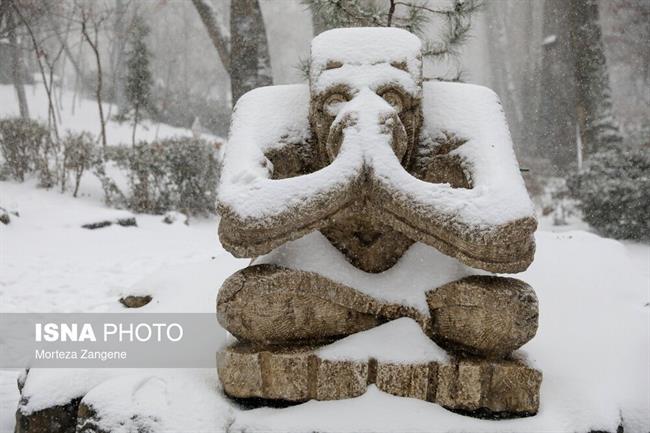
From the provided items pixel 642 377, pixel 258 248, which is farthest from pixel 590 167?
pixel 258 248

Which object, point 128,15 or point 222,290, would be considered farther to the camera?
point 128,15

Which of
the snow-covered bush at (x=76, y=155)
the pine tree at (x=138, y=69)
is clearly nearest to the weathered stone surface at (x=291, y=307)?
the snow-covered bush at (x=76, y=155)

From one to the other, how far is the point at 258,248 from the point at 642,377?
57.6 inches

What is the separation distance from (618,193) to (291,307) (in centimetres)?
489

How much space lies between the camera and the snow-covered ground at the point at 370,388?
1707mm

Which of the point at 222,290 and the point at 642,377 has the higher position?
the point at 222,290

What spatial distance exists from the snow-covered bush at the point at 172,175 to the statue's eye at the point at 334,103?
215 inches

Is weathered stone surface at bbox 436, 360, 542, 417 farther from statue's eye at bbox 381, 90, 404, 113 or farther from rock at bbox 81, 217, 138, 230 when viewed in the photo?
rock at bbox 81, 217, 138, 230

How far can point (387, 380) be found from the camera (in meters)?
1.77

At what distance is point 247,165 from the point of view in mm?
1851

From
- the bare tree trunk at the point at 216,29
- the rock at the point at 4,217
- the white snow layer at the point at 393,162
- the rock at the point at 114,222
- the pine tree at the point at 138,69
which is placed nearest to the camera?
the white snow layer at the point at 393,162

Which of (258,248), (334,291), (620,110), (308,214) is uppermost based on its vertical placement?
(308,214)

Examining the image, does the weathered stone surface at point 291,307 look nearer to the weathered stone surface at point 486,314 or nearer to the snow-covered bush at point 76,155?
the weathered stone surface at point 486,314

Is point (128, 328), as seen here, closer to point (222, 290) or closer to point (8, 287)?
point (222, 290)
